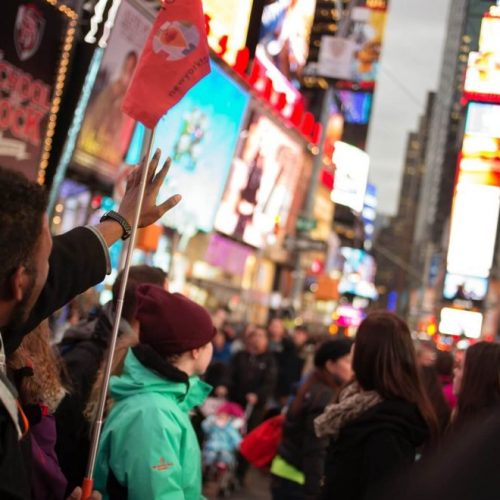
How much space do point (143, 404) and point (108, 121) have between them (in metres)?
15.5

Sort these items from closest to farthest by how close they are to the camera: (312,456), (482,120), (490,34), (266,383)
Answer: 1. (312,456)
2. (266,383)
3. (490,34)
4. (482,120)

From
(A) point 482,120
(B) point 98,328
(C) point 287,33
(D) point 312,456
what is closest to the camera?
(B) point 98,328

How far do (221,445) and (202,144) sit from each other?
14.5m

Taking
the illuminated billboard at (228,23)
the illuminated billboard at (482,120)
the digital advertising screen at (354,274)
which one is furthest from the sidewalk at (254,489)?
the digital advertising screen at (354,274)

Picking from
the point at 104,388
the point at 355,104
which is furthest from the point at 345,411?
the point at 355,104

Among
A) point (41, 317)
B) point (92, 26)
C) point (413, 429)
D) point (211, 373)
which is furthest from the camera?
point (92, 26)

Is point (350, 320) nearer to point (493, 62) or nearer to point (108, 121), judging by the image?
point (493, 62)

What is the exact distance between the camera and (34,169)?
15.4m

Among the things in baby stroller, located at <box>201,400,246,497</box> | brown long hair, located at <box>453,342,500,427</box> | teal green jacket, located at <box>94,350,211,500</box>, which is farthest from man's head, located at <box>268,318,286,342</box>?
teal green jacket, located at <box>94,350,211,500</box>

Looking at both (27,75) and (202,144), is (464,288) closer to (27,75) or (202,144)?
(202,144)

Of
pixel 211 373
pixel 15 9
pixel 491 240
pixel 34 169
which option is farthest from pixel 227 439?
pixel 491 240

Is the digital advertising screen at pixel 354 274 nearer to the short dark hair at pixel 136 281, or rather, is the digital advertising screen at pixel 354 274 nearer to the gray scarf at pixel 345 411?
the short dark hair at pixel 136 281

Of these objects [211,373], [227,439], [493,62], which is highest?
[493,62]

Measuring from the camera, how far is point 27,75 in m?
14.7
